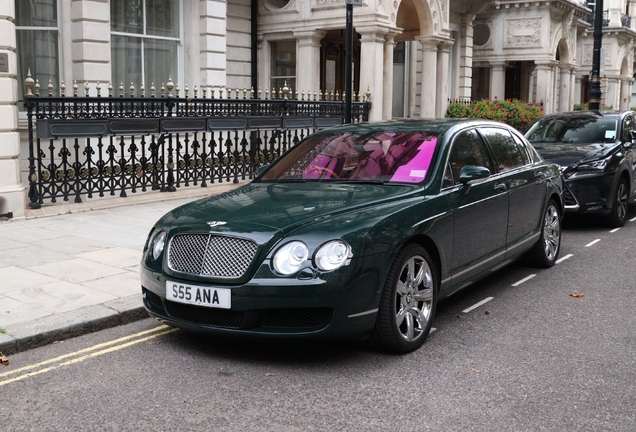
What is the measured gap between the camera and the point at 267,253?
4.83 meters

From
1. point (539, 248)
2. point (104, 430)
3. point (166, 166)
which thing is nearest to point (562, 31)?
point (166, 166)

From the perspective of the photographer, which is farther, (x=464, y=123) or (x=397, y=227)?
(x=464, y=123)

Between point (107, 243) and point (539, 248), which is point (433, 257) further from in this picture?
point (107, 243)

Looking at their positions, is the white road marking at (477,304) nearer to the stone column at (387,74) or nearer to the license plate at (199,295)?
the license plate at (199,295)

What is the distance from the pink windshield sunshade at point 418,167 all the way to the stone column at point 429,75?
1674 cm

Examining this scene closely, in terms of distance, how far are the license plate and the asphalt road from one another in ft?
1.43

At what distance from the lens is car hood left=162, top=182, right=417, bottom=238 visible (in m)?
5.03

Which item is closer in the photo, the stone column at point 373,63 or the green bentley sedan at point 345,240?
the green bentley sedan at point 345,240

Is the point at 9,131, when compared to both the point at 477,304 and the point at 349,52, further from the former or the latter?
the point at 477,304

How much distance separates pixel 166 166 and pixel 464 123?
8.21 meters

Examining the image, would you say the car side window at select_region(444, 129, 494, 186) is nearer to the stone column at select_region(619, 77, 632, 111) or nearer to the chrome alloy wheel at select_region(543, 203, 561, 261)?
the chrome alloy wheel at select_region(543, 203, 561, 261)

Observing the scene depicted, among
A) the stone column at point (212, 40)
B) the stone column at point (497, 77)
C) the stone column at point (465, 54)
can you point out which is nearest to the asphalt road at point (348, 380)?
the stone column at point (212, 40)

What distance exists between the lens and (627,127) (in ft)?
38.8

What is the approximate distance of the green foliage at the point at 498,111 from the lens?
901 inches
